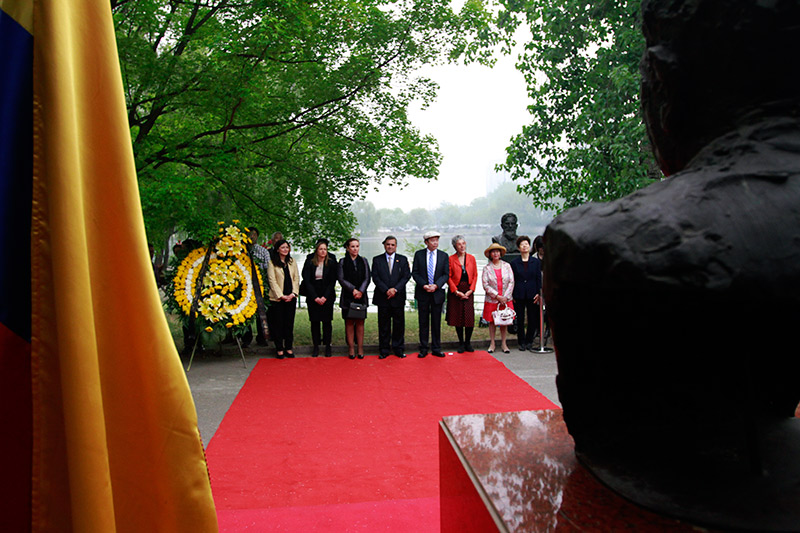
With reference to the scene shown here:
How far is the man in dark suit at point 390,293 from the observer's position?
7566 mm

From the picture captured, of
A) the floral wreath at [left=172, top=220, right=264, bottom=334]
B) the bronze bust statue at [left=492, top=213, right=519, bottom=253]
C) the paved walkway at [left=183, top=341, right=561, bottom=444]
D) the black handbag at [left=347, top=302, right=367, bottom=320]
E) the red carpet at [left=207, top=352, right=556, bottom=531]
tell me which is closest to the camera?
the red carpet at [left=207, top=352, right=556, bottom=531]

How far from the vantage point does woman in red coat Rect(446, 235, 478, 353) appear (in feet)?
25.6

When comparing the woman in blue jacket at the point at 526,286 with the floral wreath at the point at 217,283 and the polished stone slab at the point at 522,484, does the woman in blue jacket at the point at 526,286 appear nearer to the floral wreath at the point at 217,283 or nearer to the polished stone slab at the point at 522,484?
the floral wreath at the point at 217,283

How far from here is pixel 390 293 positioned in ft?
24.6

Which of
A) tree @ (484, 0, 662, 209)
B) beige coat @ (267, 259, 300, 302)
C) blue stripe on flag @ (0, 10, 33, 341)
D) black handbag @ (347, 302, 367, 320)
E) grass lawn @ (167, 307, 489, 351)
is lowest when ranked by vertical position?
grass lawn @ (167, 307, 489, 351)

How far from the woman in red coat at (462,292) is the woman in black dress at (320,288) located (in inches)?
65.8

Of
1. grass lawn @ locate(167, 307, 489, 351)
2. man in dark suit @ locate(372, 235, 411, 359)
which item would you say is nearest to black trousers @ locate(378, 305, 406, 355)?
man in dark suit @ locate(372, 235, 411, 359)

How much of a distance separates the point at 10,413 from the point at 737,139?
1924 millimetres

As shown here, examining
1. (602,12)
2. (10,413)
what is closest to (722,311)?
Answer: (10,413)

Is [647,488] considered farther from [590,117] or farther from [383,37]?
[383,37]

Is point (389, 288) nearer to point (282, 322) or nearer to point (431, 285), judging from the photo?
point (431, 285)

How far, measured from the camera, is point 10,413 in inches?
48.1

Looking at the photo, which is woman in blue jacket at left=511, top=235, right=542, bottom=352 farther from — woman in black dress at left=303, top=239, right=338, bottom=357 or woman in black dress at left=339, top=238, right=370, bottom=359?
woman in black dress at left=303, top=239, right=338, bottom=357

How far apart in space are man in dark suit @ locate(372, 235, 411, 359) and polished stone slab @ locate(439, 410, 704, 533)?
5.17 meters
